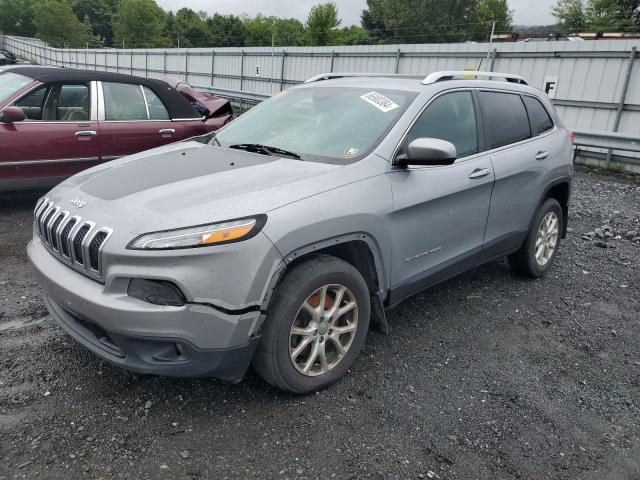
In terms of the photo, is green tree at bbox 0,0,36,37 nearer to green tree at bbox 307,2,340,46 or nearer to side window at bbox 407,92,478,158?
green tree at bbox 307,2,340,46

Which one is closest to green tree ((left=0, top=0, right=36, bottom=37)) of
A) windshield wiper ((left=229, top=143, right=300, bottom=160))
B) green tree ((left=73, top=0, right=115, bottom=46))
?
green tree ((left=73, top=0, right=115, bottom=46))

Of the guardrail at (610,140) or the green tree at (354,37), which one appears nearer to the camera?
the guardrail at (610,140)

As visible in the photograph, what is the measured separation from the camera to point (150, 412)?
2.74 meters

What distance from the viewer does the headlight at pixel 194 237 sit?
7.95ft

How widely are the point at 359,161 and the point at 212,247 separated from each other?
3.65 ft

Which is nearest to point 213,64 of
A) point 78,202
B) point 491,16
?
point 78,202

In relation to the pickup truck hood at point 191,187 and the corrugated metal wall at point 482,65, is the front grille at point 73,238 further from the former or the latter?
the corrugated metal wall at point 482,65

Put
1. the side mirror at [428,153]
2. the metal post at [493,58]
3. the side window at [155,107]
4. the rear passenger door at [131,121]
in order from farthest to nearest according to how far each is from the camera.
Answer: the metal post at [493,58] < the side window at [155,107] < the rear passenger door at [131,121] < the side mirror at [428,153]

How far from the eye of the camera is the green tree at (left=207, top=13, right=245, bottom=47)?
73.6m

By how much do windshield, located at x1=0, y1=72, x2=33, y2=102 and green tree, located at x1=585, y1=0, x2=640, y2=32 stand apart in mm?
54205

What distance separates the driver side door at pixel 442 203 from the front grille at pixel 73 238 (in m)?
1.63

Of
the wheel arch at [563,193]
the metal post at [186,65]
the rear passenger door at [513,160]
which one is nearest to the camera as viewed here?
the rear passenger door at [513,160]

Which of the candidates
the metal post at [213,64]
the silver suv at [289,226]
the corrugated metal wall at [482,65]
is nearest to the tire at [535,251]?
the silver suv at [289,226]

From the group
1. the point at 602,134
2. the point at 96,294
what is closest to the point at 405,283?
the point at 96,294
